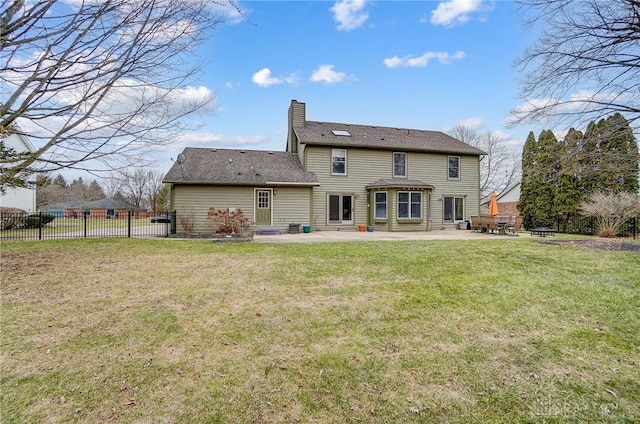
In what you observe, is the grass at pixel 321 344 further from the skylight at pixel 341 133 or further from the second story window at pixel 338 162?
the skylight at pixel 341 133

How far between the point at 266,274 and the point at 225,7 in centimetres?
442

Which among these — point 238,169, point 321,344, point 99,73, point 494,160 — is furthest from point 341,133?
point 494,160

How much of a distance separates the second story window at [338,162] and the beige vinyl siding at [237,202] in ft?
7.28

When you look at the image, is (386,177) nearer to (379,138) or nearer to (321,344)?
(379,138)

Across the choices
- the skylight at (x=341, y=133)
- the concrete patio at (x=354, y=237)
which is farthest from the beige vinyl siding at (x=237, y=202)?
the skylight at (x=341, y=133)

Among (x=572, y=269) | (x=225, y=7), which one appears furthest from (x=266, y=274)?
(x=572, y=269)

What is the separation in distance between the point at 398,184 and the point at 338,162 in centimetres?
351

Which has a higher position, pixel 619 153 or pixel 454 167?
pixel 454 167

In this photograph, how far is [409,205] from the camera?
1788 cm

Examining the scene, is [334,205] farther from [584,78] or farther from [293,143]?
[584,78]

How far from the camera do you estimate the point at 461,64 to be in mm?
13523

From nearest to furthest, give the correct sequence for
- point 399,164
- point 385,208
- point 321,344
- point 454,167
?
point 321,344
point 385,208
point 399,164
point 454,167

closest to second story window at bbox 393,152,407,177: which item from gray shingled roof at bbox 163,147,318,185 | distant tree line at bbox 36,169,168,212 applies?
gray shingled roof at bbox 163,147,318,185

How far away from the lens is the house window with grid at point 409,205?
17812mm
